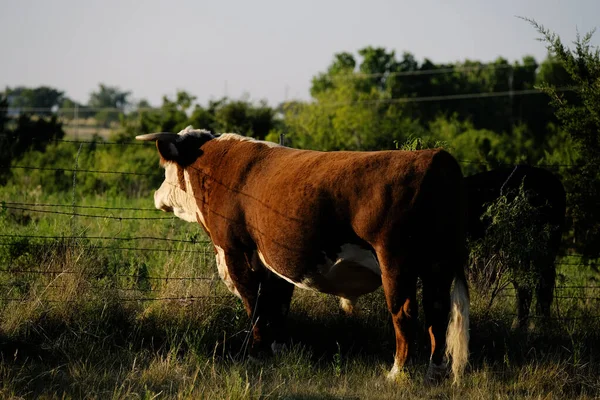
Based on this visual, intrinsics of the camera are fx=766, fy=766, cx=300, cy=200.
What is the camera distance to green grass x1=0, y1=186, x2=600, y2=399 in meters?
6.24

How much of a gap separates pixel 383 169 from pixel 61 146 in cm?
2381

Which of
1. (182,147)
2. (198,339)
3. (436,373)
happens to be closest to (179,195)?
(182,147)

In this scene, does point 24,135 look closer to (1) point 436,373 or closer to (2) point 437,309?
(2) point 437,309

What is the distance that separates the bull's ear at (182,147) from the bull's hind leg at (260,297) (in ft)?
4.17

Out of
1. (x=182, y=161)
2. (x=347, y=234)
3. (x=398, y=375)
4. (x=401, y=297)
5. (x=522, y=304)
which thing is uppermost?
(x=182, y=161)

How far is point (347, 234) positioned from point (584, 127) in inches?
175

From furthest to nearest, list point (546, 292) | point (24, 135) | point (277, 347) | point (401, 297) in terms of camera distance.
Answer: point (24, 135) < point (546, 292) < point (277, 347) < point (401, 297)

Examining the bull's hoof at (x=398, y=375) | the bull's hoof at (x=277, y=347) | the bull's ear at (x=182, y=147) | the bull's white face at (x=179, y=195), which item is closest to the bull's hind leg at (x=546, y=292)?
the bull's hoof at (x=398, y=375)

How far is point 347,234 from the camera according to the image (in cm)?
656

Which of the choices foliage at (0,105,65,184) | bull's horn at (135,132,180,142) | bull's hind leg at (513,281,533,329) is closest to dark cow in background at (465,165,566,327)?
bull's hind leg at (513,281,533,329)

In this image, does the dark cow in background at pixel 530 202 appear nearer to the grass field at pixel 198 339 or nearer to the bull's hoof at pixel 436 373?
the grass field at pixel 198 339

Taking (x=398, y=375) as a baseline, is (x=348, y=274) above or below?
above

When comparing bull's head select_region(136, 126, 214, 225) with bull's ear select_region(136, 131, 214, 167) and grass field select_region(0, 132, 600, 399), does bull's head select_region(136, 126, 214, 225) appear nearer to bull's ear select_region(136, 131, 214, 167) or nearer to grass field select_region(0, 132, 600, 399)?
bull's ear select_region(136, 131, 214, 167)

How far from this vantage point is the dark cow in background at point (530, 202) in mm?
8805
